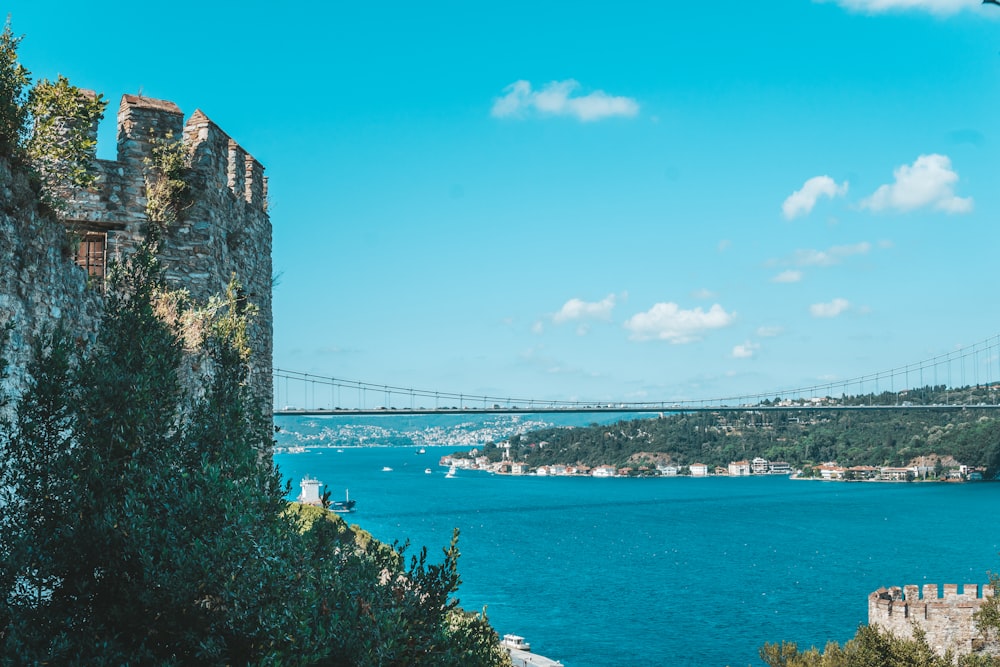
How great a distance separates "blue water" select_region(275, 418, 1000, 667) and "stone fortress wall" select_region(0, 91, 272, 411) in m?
25.7

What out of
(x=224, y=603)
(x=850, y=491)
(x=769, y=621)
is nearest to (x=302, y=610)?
(x=224, y=603)

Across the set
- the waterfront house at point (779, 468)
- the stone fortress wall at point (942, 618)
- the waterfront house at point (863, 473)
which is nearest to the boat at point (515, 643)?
the stone fortress wall at point (942, 618)

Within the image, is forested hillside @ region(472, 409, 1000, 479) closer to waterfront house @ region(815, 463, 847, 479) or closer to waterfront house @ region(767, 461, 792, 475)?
waterfront house @ region(767, 461, 792, 475)

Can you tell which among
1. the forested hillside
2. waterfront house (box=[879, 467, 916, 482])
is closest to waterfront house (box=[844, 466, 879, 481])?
waterfront house (box=[879, 467, 916, 482])

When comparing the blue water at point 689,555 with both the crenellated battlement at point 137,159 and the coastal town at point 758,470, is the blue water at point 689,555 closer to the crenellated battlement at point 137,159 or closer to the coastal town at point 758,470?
the coastal town at point 758,470

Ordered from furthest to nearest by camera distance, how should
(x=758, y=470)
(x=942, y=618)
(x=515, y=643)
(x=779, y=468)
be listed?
1. (x=758, y=470)
2. (x=779, y=468)
3. (x=515, y=643)
4. (x=942, y=618)

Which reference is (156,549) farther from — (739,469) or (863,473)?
(739,469)

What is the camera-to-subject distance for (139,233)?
196 inches

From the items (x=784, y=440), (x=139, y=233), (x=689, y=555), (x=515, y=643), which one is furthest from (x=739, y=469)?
(x=139, y=233)

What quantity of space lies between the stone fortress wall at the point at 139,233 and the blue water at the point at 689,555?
25652 millimetres

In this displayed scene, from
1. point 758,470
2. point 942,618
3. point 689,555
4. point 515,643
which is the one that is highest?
point 942,618

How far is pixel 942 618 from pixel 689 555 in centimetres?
3370

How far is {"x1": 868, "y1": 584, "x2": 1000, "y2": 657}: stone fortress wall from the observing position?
739 inches

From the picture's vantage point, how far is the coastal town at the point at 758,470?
323ft
